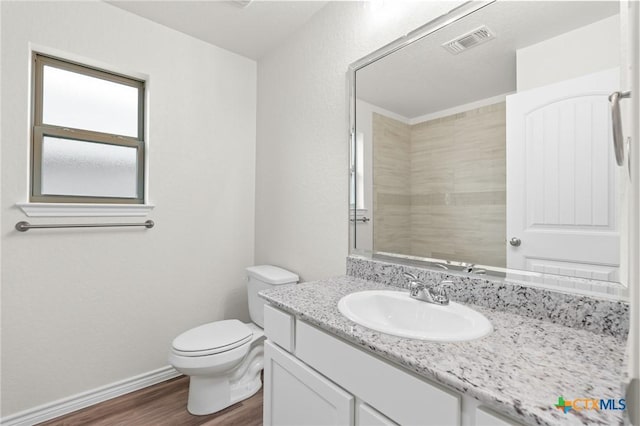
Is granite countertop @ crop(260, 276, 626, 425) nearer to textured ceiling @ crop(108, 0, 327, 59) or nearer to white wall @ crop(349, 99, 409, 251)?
white wall @ crop(349, 99, 409, 251)

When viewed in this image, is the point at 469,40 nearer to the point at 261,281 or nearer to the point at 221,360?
the point at 261,281

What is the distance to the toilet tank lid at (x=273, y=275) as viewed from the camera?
1.89 m

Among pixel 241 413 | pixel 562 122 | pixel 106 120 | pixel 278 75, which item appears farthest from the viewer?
pixel 278 75

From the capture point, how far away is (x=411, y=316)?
113 centimetres

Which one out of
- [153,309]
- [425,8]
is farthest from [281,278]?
[425,8]

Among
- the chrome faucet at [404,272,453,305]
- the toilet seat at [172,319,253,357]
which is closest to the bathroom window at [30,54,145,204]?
the toilet seat at [172,319,253,357]

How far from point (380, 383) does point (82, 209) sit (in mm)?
1856

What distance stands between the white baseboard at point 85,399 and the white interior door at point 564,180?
2195 millimetres

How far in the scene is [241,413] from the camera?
1676mm

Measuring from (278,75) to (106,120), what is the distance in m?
1.20

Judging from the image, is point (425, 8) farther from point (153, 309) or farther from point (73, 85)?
point (153, 309)

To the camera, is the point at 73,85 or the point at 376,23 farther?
the point at 73,85

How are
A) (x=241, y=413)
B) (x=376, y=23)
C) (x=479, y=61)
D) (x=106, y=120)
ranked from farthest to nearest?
(x=106, y=120), (x=241, y=413), (x=376, y=23), (x=479, y=61)

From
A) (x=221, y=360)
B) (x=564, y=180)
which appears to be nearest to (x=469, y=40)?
(x=564, y=180)
